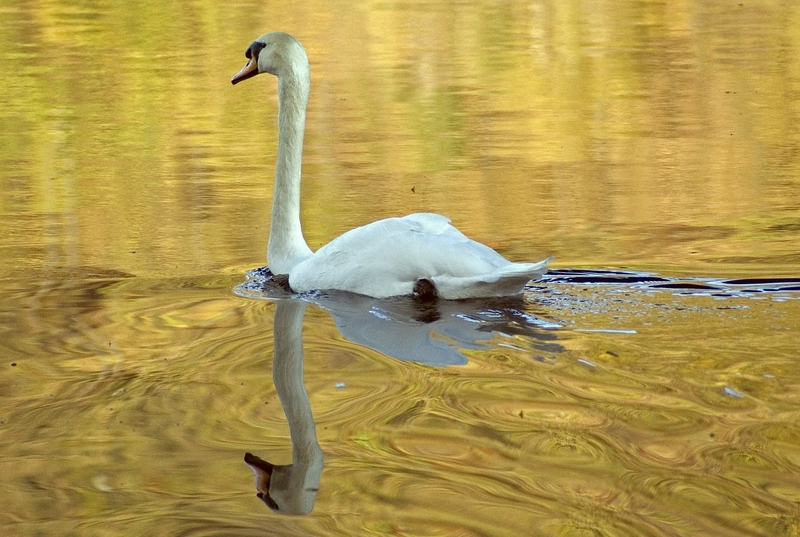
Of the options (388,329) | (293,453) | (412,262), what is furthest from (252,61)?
(293,453)

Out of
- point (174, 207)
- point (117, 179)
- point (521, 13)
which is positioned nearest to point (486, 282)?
point (174, 207)

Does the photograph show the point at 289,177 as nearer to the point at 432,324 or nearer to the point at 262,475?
the point at 432,324

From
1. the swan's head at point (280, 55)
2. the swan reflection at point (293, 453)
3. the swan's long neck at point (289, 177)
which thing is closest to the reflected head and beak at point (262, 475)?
the swan reflection at point (293, 453)

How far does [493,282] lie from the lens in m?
5.43

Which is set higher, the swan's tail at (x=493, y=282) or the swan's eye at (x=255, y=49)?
the swan's eye at (x=255, y=49)

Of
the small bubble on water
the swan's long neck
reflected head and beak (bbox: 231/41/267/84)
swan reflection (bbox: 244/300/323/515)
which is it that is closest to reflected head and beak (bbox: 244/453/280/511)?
swan reflection (bbox: 244/300/323/515)

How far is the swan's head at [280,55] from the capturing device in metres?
6.51

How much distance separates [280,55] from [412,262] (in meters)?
1.59

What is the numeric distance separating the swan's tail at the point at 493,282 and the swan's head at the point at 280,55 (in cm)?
163

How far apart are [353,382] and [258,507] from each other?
1.09 m

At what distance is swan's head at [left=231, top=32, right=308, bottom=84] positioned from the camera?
651 cm

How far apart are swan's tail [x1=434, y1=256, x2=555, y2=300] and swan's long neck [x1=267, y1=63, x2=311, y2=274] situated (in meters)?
1.04

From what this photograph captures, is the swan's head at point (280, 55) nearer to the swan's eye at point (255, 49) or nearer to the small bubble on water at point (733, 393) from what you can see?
the swan's eye at point (255, 49)

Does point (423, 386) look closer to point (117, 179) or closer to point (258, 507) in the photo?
point (258, 507)
